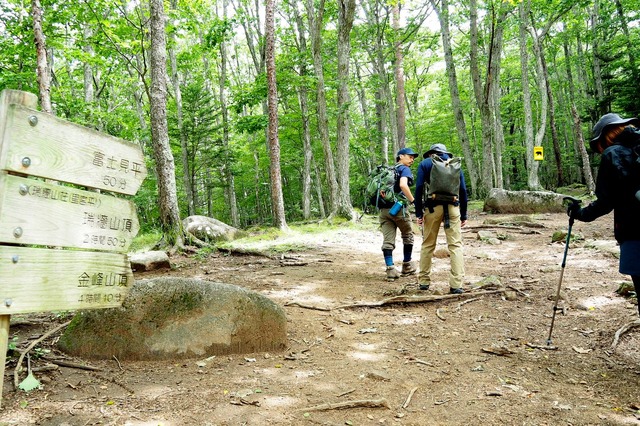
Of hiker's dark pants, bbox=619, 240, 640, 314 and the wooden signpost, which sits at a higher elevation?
the wooden signpost

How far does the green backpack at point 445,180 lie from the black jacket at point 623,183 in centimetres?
249

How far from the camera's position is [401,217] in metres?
7.25

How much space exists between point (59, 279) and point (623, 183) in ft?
13.8

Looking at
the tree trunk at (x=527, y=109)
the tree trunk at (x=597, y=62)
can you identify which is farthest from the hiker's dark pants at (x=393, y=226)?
the tree trunk at (x=597, y=62)

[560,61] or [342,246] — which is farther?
[560,61]

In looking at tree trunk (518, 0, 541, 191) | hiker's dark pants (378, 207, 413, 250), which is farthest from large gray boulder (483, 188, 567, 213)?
hiker's dark pants (378, 207, 413, 250)

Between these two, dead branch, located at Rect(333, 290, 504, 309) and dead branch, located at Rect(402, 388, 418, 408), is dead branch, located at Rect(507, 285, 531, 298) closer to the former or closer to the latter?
dead branch, located at Rect(333, 290, 504, 309)

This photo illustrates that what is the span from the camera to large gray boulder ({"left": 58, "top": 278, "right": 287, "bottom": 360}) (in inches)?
153

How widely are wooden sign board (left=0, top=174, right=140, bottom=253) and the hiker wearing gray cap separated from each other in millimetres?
4705

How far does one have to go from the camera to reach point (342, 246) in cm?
1098

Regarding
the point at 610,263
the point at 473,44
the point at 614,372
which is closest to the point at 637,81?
the point at 473,44

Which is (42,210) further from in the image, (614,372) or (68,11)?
(68,11)

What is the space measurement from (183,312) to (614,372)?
4.12 metres

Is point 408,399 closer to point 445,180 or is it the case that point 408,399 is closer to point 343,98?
point 445,180
